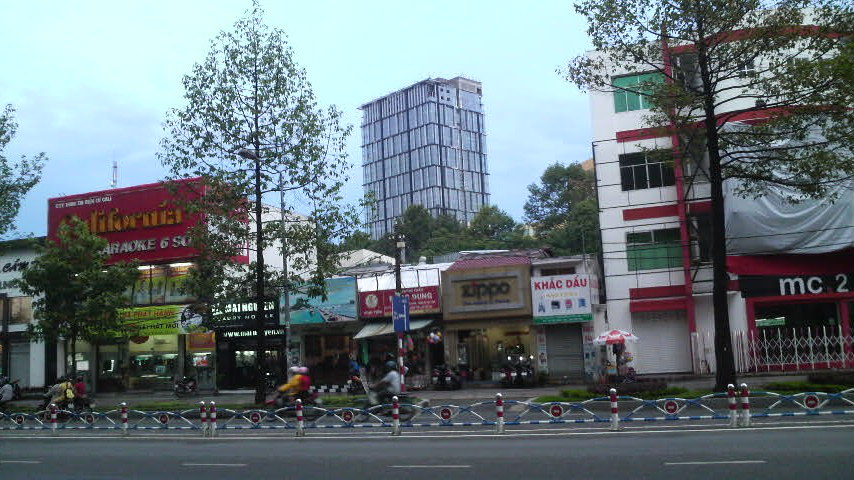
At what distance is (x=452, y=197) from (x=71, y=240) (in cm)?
10987

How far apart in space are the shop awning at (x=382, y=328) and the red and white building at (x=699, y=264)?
8.04 metres

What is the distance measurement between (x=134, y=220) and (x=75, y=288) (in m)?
7.55

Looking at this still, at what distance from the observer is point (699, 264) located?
97.6 feet

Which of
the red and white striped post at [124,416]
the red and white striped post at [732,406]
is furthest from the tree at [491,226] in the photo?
the red and white striped post at [732,406]

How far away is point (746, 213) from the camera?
2856 cm

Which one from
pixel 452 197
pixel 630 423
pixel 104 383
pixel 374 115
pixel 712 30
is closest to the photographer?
pixel 630 423

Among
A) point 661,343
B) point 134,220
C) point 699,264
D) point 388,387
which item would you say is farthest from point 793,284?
point 134,220

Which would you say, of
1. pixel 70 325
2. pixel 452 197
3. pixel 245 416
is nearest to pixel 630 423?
pixel 245 416

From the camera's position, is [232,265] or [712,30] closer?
[712,30]

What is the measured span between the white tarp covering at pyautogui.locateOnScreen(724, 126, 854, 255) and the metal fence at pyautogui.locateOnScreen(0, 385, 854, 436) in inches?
433

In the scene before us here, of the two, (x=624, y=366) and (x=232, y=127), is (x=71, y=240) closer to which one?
(x=232, y=127)

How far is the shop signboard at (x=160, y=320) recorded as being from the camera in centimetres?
3584

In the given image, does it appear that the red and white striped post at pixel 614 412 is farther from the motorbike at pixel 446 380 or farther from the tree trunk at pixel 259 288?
the motorbike at pixel 446 380

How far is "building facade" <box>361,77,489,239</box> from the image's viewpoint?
138875mm
